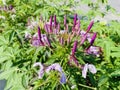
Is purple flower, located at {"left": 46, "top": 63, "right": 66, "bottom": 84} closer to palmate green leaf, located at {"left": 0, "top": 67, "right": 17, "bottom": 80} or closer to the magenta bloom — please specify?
the magenta bloom

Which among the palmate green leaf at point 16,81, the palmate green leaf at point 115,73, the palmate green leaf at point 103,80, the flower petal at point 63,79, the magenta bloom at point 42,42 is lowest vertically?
the palmate green leaf at point 16,81

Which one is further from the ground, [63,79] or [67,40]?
[67,40]

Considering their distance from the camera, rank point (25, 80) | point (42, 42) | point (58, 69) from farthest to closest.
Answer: point (25, 80) < point (42, 42) < point (58, 69)

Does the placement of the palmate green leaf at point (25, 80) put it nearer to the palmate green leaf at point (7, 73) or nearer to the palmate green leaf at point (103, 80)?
the palmate green leaf at point (7, 73)

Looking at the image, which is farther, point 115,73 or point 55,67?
point 115,73

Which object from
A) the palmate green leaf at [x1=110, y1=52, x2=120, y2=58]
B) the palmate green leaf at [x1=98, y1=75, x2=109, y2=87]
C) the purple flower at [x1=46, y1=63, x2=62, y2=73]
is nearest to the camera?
the purple flower at [x1=46, y1=63, x2=62, y2=73]

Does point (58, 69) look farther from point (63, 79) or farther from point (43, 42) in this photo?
point (43, 42)

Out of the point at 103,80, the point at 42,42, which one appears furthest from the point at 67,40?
the point at 103,80

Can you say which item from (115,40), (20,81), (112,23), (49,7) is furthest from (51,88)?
(49,7)

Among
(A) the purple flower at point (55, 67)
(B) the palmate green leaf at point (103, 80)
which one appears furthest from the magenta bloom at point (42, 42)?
(B) the palmate green leaf at point (103, 80)

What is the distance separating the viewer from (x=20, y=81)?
68.5 inches

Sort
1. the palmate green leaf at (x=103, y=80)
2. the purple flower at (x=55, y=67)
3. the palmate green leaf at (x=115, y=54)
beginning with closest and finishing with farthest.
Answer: the purple flower at (x=55, y=67) → the palmate green leaf at (x=103, y=80) → the palmate green leaf at (x=115, y=54)

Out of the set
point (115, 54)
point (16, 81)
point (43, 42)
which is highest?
point (43, 42)

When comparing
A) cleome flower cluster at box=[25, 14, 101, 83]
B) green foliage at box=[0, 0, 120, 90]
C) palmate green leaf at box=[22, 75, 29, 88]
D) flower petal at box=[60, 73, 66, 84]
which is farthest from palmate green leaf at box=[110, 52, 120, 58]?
palmate green leaf at box=[22, 75, 29, 88]
